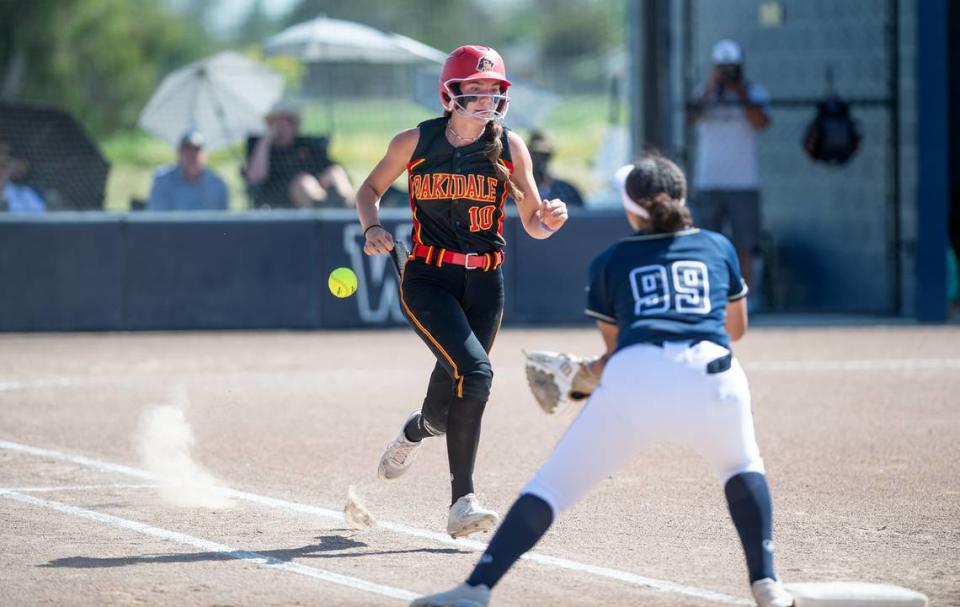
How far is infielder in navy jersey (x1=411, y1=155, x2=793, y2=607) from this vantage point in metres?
4.62

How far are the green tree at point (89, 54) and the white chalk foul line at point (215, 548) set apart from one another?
24.1 meters

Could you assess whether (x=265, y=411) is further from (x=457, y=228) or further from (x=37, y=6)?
(x=37, y=6)

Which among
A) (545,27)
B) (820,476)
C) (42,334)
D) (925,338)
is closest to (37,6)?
(42,334)

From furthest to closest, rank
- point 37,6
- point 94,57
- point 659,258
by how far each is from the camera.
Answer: point 94,57, point 37,6, point 659,258

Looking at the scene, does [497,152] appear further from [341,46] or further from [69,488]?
[341,46]

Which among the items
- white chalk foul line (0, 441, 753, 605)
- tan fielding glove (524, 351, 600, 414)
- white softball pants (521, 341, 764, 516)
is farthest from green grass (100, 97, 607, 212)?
white softball pants (521, 341, 764, 516)

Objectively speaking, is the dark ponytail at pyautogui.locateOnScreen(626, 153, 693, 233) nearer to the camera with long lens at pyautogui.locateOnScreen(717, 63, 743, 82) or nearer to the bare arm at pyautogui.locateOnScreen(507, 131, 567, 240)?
the bare arm at pyautogui.locateOnScreen(507, 131, 567, 240)

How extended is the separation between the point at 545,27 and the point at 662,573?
249ft

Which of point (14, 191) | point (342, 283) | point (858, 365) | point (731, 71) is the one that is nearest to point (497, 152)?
point (342, 283)

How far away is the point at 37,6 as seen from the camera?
3416 cm

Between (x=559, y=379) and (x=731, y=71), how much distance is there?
9634 millimetres

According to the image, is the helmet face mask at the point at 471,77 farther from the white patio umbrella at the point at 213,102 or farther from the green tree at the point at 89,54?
the green tree at the point at 89,54

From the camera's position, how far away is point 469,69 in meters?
6.09

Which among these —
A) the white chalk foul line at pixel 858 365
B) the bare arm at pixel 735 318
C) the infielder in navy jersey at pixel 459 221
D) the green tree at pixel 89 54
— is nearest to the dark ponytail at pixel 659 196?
the bare arm at pixel 735 318
